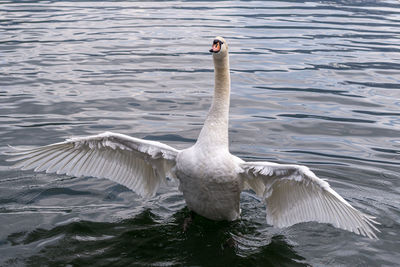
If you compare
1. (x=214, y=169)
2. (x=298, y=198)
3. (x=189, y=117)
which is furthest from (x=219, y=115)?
(x=189, y=117)

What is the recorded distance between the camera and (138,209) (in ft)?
27.6

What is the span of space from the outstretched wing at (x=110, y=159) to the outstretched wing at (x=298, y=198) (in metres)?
1.25

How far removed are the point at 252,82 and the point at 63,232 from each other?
8471 millimetres

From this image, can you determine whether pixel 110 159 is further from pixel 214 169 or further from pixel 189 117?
pixel 189 117

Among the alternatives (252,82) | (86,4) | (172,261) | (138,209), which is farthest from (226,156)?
(86,4)

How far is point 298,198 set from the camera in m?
6.90

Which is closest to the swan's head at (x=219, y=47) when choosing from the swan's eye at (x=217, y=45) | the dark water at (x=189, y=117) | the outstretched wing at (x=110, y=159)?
the swan's eye at (x=217, y=45)

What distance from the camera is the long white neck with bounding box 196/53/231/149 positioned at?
7.13 metres

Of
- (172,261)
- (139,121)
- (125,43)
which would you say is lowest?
(172,261)

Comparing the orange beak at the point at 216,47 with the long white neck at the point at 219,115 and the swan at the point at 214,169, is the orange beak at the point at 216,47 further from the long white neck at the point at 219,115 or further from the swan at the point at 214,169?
the long white neck at the point at 219,115

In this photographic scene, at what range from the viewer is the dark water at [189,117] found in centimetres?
739

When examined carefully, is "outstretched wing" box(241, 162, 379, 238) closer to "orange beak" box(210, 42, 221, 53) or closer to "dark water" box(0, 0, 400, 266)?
"dark water" box(0, 0, 400, 266)

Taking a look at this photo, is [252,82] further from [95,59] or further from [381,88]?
[95,59]

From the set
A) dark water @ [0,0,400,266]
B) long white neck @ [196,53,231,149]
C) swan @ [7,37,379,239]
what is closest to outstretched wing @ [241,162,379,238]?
swan @ [7,37,379,239]
